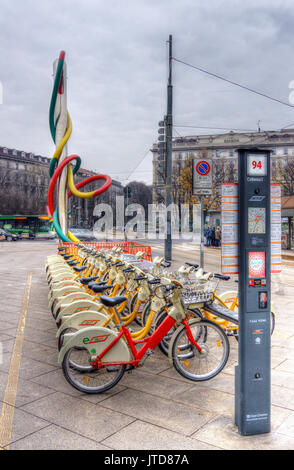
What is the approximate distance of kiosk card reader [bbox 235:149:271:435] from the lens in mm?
3273

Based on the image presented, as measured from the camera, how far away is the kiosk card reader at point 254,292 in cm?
327

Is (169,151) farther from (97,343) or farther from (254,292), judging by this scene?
(254,292)

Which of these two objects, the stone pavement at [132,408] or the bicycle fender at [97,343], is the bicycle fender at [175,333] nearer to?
the stone pavement at [132,408]

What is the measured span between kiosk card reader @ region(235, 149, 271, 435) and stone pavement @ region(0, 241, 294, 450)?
8.6 inches

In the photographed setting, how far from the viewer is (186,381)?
14.7 feet

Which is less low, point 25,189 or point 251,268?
point 25,189

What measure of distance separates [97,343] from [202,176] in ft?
16.2

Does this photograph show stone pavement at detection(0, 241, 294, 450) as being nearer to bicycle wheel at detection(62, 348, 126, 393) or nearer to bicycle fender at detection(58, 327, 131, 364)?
bicycle wheel at detection(62, 348, 126, 393)

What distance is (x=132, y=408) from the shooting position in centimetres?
380

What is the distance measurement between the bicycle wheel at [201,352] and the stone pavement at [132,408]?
0.39 ft

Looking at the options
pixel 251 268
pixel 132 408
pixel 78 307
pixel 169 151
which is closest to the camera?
pixel 251 268

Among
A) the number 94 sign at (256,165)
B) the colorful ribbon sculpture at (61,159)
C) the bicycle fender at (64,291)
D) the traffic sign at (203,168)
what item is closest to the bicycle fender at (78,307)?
the bicycle fender at (64,291)

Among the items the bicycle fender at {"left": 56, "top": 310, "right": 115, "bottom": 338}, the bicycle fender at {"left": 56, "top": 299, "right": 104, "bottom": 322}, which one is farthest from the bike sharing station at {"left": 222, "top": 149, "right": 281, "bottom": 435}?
the bicycle fender at {"left": 56, "top": 299, "right": 104, "bottom": 322}

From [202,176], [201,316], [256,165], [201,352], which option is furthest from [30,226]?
[256,165]
